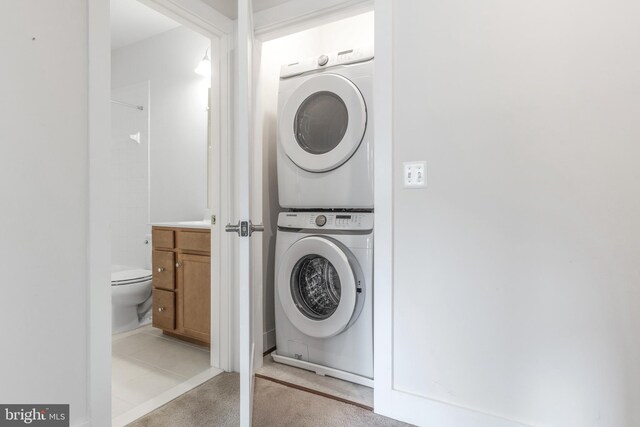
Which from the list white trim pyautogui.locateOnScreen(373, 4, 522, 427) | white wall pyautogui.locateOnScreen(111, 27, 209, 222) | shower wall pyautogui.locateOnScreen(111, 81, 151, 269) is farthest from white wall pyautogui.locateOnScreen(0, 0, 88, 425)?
shower wall pyautogui.locateOnScreen(111, 81, 151, 269)

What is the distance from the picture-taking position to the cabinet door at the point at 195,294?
2.15 m

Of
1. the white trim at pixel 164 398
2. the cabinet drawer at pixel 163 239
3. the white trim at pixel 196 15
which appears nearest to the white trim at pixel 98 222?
the white trim at pixel 164 398

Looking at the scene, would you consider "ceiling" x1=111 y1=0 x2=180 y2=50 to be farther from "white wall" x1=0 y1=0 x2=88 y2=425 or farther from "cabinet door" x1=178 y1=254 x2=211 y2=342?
"cabinet door" x1=178 y1=254 x2=211 y2=342

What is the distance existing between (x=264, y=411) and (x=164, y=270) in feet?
4.26

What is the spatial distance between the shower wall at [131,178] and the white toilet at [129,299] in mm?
425

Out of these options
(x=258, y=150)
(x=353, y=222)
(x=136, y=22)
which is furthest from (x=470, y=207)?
(x=136, y=22)

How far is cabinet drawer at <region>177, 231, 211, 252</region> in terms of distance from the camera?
2141mm

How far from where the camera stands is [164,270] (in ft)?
7.72

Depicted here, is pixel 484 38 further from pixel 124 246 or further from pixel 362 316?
pixel 124 246

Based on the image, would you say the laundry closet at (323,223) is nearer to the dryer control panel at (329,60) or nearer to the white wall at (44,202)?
the dryer control panel at (329,60)

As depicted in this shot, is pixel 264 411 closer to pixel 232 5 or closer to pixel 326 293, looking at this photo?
pixel 326 293

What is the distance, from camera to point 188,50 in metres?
2.86

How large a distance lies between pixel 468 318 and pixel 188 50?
2.99 metres

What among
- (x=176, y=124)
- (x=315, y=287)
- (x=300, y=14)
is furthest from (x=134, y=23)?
(x=315, y=287)
